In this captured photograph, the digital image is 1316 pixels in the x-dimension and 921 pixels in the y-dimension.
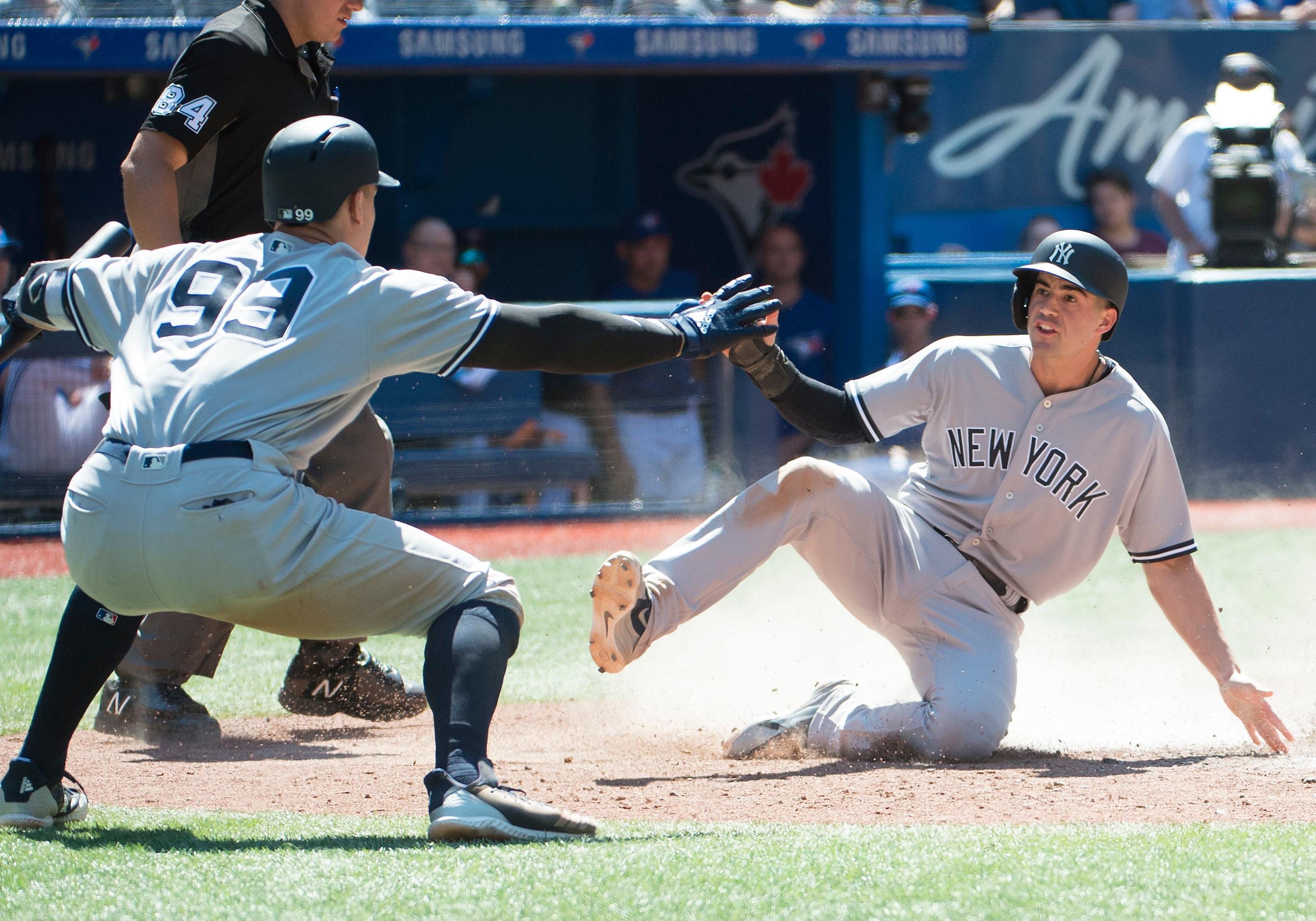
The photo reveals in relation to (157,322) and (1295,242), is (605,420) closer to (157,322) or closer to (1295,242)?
(157,322)

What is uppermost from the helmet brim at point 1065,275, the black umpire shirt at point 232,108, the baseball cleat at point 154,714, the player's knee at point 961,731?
the black umpire shirt at point 232,108

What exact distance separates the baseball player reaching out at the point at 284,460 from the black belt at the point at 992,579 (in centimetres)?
137

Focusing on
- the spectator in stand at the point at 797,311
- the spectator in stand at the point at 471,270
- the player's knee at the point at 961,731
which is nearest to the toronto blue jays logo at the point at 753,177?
the spectator in stand at the point at 797,311

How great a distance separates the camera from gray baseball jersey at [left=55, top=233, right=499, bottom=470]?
2979mm

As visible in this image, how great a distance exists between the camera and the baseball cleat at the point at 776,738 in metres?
4.23

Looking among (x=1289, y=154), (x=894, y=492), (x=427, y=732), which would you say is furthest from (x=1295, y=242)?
(x=427, y=732)

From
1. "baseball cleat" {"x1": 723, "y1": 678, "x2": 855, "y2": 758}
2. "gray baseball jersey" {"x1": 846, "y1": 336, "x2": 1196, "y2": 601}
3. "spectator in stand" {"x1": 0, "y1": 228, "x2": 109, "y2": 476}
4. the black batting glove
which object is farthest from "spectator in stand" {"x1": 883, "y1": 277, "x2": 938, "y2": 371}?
the black batting glove

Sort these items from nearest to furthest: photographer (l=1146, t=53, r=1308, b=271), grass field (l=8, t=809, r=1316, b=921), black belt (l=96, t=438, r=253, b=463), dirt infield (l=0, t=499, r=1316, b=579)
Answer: grass field (l=8, t=809, r=1316, b=921)
black belt (l=96, t=438, r=253, b=463)
dirt infield (l=0, t=499, r=1316, b=579)
photographer (l=1146, t=53, r=1308, b=271)

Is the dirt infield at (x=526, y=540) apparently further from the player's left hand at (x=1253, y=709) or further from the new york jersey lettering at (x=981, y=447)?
the player's left hand at (x=1253, y=709)

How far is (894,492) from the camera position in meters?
8.23

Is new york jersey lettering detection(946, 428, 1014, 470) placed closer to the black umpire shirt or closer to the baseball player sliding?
the baseball player sliding

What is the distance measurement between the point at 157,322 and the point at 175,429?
24 centimetres

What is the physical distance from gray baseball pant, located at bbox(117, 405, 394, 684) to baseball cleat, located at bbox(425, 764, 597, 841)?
1.42 metres

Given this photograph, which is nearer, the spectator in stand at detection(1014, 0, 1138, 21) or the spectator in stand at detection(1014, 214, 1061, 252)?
the spectator in stand at detection(1014, 214, 1061, 252)
